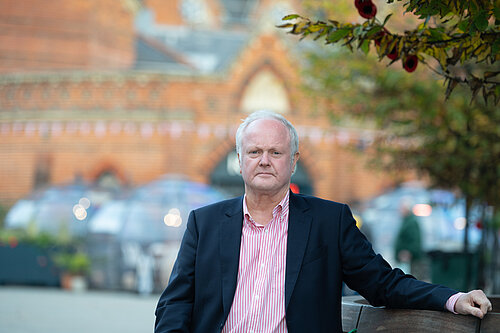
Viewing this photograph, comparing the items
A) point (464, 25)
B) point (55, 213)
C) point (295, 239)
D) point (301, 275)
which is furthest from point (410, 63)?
point (55, 213)

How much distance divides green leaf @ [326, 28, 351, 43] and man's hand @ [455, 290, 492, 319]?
1426 millimetres

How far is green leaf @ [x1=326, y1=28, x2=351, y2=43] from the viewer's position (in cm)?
341

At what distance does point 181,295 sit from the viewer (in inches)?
113

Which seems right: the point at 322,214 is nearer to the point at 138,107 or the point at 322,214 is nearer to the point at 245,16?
the point at 138,107

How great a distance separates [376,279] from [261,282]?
0.46 meters

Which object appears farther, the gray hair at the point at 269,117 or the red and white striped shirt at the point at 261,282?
the gray hair at the point at 269,117

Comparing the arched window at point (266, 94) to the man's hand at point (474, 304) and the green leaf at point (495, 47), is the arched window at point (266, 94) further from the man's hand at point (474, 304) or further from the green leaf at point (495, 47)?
the man's hand at point (474, 304)

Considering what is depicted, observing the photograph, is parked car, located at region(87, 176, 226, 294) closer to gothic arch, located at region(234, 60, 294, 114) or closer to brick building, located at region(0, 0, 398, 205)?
brick building, located at region(0, 0, 398, 205)

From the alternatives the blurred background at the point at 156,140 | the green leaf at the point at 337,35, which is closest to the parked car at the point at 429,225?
the blurred background at the point at 156,140

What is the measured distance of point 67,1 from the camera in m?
27.9

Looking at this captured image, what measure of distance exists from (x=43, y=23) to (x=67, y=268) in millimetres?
16782

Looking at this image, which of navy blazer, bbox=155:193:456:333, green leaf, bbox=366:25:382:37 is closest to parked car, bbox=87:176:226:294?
green leaf, bbox=366:25:382:37

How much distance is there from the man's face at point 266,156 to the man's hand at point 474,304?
0.86m

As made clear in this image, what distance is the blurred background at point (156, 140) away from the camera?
1321 centimetres
